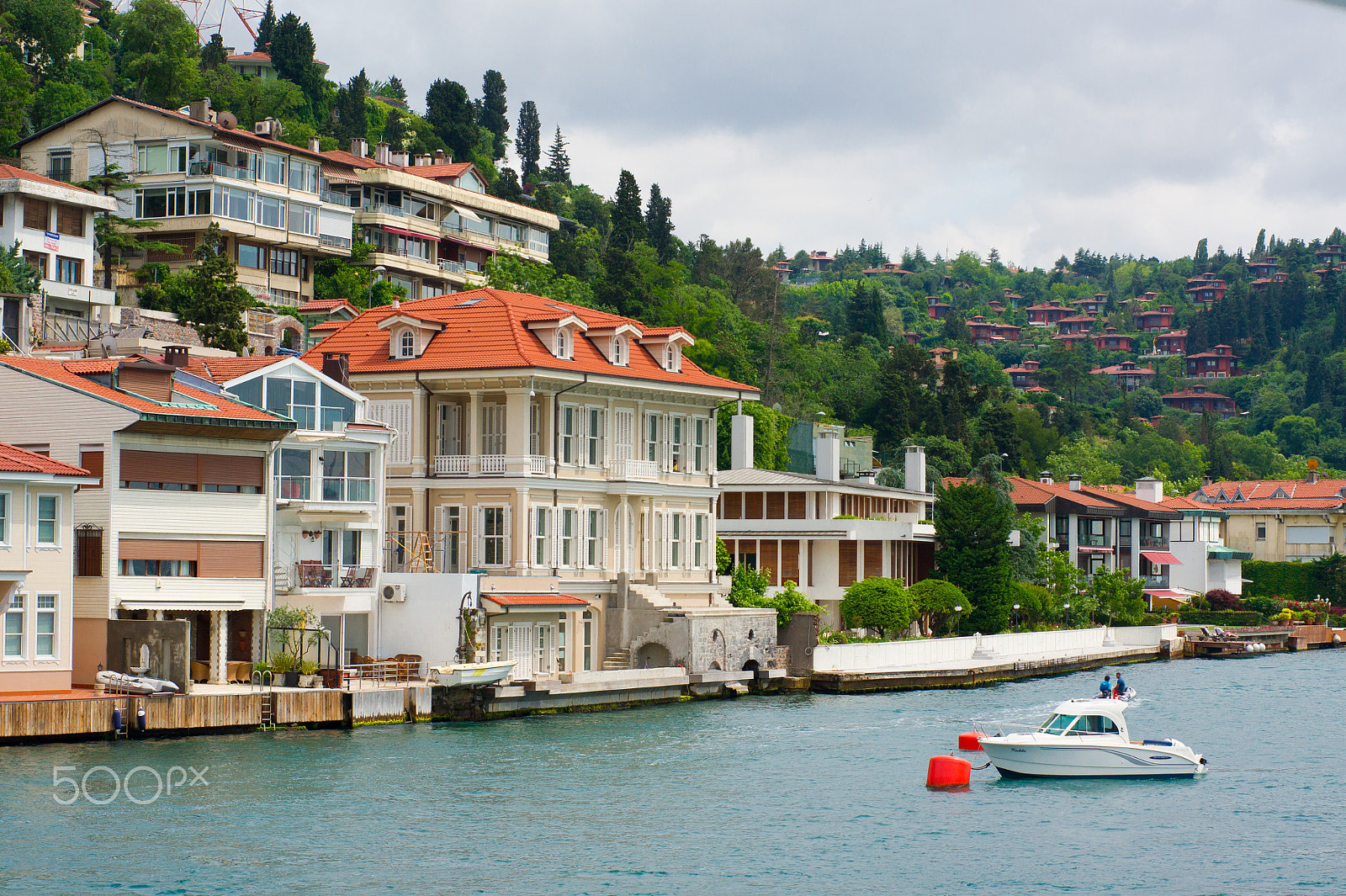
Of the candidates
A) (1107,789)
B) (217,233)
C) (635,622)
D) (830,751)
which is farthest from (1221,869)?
(217,233)

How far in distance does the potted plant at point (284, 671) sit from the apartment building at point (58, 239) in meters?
26.6

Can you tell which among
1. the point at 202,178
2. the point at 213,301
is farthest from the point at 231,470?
the point at 202,178

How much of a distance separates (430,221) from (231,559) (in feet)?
182

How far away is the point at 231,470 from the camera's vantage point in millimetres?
42688

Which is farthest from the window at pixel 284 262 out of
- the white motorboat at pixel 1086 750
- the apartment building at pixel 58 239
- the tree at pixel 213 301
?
the white motorboat at pixel 1086 750

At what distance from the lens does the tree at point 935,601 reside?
66.1 meters

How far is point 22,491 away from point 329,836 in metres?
13.5

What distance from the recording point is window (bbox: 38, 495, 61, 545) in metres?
38.2

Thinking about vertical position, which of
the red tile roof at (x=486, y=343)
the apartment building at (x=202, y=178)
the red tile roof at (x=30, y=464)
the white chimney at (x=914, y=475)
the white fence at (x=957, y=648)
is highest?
the apartment building at (x=202, y=178)

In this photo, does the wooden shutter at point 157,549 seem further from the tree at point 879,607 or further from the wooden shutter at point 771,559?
the wooden shutter at point 771,559

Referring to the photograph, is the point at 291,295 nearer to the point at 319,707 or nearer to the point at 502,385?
the point at 502,385

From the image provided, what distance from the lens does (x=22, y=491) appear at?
37625 mm

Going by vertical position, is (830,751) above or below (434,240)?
below

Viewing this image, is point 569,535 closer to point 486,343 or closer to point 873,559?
point 486,343
